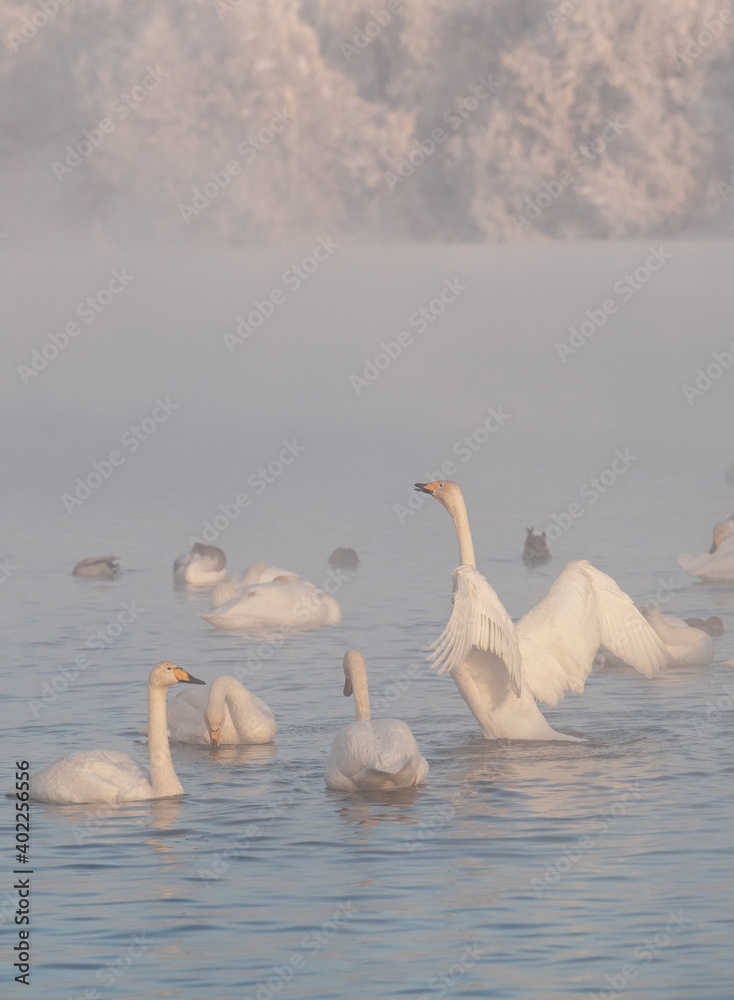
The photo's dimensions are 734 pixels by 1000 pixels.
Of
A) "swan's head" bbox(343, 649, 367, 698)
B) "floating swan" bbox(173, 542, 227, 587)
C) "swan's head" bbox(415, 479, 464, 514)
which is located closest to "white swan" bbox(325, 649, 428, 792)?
"swan's head" bbox(343, 649, 367, 698)

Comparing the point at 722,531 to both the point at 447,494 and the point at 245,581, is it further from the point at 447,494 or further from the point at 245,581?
the point at 447,494

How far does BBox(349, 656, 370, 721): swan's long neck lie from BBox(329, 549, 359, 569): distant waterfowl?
29.5 ft

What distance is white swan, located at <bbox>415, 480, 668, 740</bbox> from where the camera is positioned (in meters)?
11.5

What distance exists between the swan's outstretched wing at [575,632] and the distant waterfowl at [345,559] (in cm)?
780

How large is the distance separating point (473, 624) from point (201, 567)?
374 inches

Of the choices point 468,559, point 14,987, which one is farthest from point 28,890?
point 468,559

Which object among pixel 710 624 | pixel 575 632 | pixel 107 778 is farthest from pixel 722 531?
pixel 107 778

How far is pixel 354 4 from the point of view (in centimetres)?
4556

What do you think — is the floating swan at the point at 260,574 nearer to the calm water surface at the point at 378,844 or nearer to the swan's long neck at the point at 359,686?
the calm water surface at the point at 378,844

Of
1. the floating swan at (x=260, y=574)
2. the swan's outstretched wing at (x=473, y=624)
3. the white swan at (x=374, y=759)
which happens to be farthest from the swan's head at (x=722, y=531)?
the white swan at (x=374, y=759)

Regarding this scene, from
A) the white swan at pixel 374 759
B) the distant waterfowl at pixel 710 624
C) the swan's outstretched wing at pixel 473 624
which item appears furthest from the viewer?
the distant waterfowl at pixel 710 624

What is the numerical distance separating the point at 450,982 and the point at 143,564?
15205 millimetres

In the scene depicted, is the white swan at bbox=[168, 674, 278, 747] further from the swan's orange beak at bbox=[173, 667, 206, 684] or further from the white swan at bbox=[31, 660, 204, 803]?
the white swan at bbox=[31, 660, 204, 803]

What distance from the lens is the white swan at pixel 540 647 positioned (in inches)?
453
